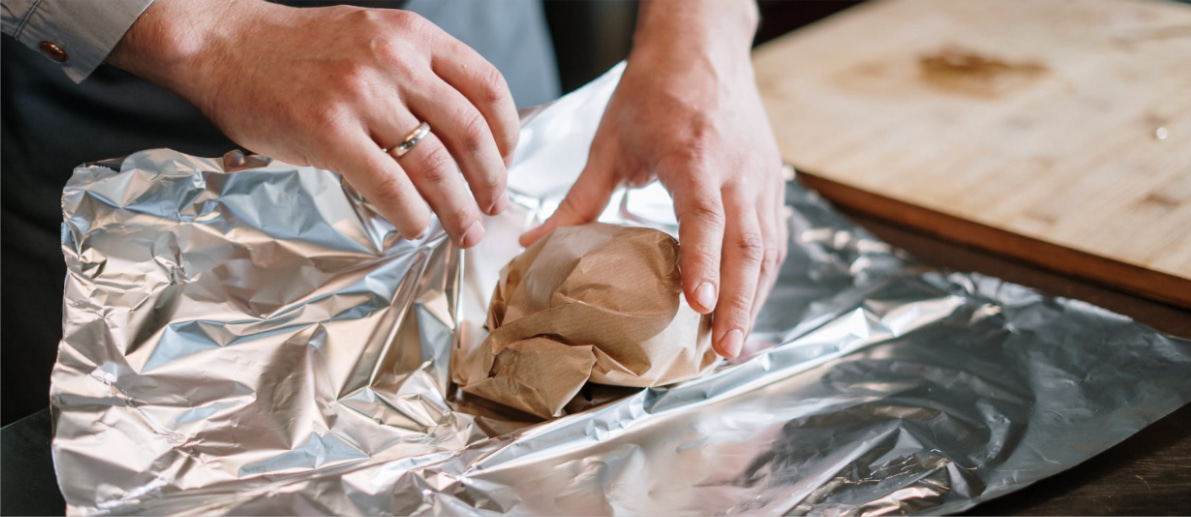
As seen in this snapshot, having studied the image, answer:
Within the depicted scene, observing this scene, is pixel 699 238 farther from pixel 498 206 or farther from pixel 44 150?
pixel 44 150

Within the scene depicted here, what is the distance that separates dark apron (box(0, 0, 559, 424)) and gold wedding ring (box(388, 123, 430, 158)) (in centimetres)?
28

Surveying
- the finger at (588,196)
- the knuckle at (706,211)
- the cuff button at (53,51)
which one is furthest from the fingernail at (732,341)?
the cuff button at (53,51)

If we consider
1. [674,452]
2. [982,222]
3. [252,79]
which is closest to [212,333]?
[252,79]

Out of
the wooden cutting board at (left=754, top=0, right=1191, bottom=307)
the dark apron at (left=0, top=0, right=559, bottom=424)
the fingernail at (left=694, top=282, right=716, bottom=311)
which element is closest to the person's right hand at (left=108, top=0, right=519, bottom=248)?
the dark apron at (left=0, top=0, right=559, bottom=424)

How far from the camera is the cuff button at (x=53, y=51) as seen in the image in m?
0.73

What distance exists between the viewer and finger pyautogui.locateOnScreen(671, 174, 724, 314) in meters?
0.73

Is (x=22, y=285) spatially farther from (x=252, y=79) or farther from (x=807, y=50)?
(x=807, y=50)

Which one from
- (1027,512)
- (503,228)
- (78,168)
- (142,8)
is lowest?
(1027,512)

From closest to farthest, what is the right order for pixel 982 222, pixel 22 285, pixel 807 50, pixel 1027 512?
pixel 1027 512 < pixel 22 285 < pixel 982 222 < pixel 807 50

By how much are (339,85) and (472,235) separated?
191mm

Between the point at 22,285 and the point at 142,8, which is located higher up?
the point at 142,8

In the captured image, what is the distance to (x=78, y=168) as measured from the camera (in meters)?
0.75

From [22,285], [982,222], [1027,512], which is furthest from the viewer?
[982,222]

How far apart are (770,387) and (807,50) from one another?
971mm
